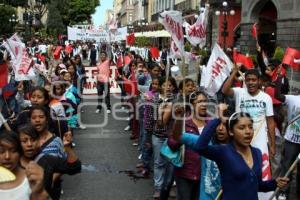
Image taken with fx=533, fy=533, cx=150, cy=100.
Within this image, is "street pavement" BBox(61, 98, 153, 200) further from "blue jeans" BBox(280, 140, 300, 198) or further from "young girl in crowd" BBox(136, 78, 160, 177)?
"blue jeans" BBox(280, 140, 300, 198)

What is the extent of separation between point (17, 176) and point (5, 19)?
192 feet

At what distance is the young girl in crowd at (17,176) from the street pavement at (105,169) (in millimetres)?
3708

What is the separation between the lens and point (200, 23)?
1125 cm

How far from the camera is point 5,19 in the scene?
58.9 meters

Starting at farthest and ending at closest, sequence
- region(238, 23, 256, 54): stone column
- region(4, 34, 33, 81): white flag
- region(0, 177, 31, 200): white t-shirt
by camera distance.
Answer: region(238, 23, 256, 54): stone column < region(4, 34, 33, 81): white flag < region(0, 177, 31, 200): white t-shirt

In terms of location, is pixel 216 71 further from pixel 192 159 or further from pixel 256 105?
pixel 192 159

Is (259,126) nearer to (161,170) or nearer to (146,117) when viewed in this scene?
(161,170)

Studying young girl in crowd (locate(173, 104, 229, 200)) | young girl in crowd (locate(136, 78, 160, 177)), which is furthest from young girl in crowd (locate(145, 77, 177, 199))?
young girl in crowd (locate(173, 104, 229, 200))

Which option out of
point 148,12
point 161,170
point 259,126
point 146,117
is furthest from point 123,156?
point 148,12

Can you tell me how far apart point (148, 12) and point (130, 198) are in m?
87.0

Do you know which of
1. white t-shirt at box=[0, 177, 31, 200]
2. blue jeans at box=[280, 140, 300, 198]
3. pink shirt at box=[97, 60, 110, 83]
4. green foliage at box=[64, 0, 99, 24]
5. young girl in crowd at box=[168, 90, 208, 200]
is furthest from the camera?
green foliage at box=[64, 0, 99, 24]

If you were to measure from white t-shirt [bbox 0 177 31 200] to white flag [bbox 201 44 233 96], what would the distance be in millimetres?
4664

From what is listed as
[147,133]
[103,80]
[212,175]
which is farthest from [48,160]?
[103,80]

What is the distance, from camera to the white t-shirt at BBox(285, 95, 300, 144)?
6.13 meters
